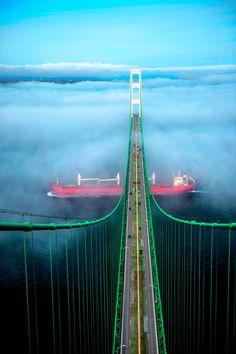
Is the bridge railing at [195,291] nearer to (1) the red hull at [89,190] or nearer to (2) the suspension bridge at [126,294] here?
(2) the suspension bridge at [126,294]

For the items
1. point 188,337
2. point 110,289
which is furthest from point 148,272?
point 188,337

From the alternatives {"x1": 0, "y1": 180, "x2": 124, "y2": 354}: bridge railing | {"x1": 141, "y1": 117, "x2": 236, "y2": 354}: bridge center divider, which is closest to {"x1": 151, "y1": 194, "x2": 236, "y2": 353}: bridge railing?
{"x1": 141, "y1": 117, "x2": 236, "y2": 354}: bridge center divider

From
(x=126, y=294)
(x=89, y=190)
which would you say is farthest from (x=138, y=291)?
(x=89, y=190)

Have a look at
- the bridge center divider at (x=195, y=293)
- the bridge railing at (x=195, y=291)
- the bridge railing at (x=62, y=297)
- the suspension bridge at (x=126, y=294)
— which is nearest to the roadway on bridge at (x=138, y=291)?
the suspension bridge at (x=126, y=294)

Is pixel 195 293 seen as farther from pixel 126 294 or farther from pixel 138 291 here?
pixel 126 294

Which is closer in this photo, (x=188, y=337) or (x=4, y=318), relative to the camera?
(x=188, y=337)

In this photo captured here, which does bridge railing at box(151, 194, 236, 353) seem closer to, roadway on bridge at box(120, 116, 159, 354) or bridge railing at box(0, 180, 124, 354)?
roadway on bridge at box(120, 116, 159, 354)

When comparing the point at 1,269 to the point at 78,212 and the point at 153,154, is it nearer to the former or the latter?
the point at 78,212
